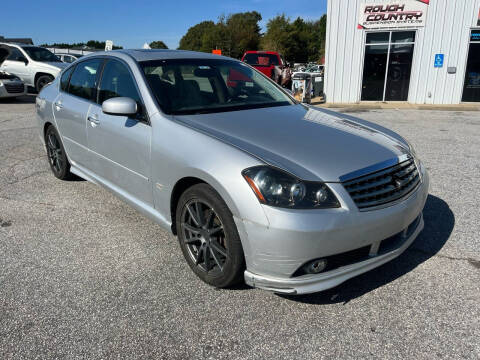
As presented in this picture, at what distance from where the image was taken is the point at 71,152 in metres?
4.60

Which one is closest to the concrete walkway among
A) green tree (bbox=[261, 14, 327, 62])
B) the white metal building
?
the white metal building

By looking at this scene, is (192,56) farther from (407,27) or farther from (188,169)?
(407,27)

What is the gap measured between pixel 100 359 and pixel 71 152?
9.70 feet

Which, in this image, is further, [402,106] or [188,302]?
[402,106]

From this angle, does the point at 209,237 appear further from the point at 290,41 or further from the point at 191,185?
the point at 290,41

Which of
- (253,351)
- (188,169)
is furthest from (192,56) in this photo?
(253,351)

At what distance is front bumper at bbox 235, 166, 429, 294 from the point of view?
2.28 m

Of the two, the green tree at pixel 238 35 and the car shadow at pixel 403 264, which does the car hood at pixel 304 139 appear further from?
the green tree at pixel 238 35

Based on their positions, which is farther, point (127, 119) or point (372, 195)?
point (127, 119)

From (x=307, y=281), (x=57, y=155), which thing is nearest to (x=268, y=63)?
(x=57, y=155)

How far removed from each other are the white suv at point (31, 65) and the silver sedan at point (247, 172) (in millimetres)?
12094

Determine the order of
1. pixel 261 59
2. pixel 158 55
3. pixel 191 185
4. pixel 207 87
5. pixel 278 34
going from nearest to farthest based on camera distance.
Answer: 1. pixel 191 185
2. pixel 207 87
3. pixel 158 55
4. pixel 261 59
5. pixel 278 34

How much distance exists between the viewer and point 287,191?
2346mm

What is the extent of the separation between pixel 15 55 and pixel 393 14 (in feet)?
45.4
